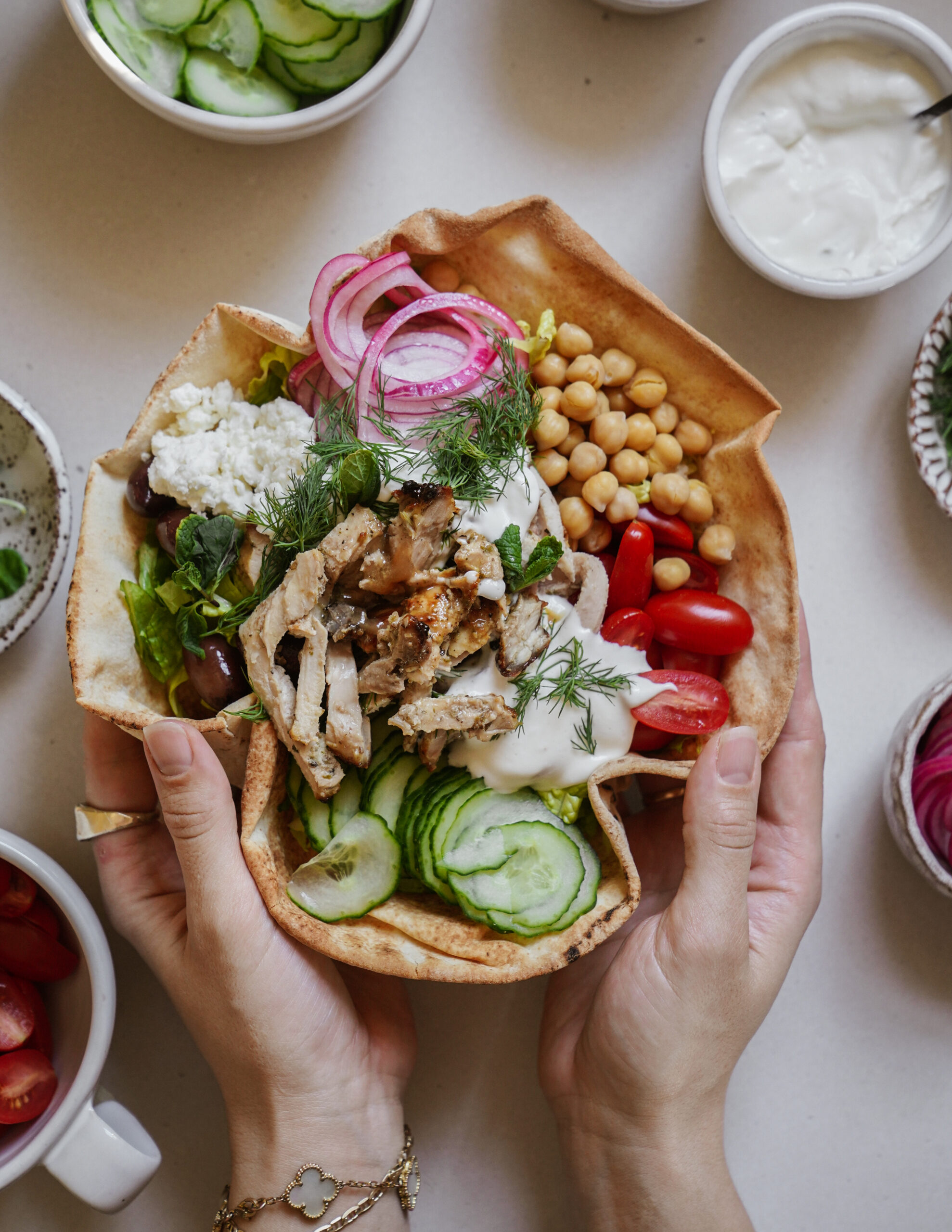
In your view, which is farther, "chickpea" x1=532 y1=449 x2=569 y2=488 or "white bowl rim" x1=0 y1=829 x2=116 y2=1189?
"chickpea" x1=532 y1=449 x2=569 y2=488

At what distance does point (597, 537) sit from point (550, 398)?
0.38m

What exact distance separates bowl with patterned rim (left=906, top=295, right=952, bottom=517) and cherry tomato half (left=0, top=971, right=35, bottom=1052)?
9.28 ft

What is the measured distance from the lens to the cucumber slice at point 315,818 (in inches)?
86.0

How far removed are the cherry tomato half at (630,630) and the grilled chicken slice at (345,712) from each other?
25.3 inches

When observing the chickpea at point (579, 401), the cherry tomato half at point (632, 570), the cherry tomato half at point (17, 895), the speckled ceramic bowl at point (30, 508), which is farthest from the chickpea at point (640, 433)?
the cherry tomato half at point (17, 895)

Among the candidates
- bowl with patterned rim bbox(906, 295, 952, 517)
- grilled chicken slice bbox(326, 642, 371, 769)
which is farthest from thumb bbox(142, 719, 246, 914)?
bowl with patterned rim bbox(906, 295, 952, 517)

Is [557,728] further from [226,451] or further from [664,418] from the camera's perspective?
[226,451]

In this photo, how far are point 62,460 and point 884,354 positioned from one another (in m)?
2.41

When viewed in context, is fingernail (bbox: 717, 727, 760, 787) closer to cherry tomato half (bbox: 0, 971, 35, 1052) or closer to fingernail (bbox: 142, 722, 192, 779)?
fingernail (bbox: 142, 722, 192, 779)

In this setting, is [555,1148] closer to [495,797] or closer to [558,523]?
[495,797]

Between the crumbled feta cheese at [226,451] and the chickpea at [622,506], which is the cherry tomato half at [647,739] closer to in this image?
the chickpea at [622,506]

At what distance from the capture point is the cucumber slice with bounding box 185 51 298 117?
95.4 inches

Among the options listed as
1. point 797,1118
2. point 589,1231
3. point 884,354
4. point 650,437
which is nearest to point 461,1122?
point 589,1231

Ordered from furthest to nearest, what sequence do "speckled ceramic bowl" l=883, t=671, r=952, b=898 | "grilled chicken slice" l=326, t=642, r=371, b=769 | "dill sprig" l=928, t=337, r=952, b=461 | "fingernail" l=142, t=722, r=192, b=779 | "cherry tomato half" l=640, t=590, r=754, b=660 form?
"dill sprig" l=928, t=337, r=952, b=461 → "speckled ceramic bowl" l=883, t=671, r=952, b=898 → "cherry tomato half" l=640, t=590, r=754, b=660 → "grilled chicken slice" l=326, t=642, r=371, b=769 → "fingernail" l=142, t=722, r=192, b=779
